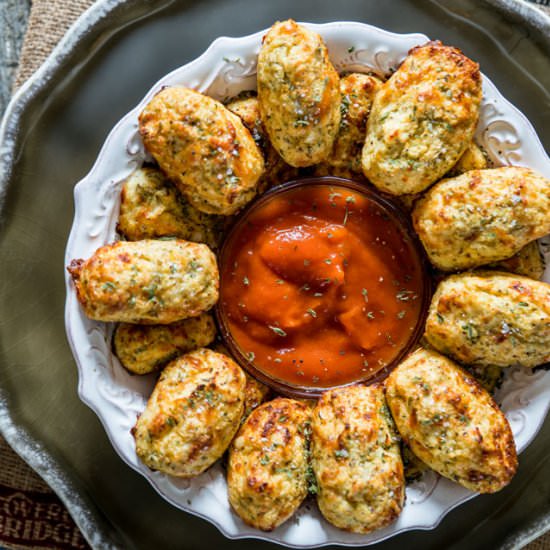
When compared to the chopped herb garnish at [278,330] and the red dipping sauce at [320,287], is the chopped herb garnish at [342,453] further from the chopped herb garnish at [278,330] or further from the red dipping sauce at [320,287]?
the chopped herb garnish at [278,330]

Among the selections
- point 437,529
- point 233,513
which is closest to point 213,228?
point 233,513

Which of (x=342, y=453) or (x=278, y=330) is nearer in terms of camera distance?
(x=342, y=453)

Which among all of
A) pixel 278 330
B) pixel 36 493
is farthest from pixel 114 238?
pixel 36 493

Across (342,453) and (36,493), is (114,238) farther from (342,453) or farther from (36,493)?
(36,493)

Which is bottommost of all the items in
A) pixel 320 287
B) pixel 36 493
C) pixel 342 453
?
pixel 36 493

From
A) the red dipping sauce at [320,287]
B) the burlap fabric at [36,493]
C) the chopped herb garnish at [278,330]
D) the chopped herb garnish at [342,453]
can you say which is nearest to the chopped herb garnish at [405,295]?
the red dipping sauce at [320,287]
